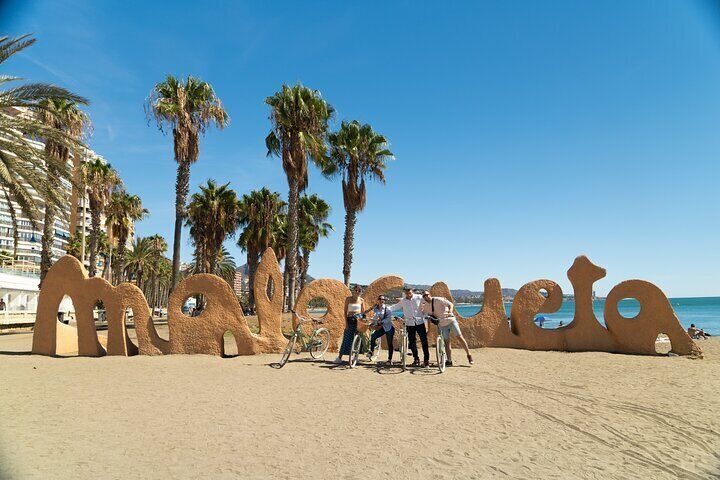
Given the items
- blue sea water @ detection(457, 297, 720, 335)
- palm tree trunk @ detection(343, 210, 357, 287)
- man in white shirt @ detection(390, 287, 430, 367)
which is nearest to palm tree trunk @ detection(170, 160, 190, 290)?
palm tree trunk @ detection(343, 210, 357, 287)

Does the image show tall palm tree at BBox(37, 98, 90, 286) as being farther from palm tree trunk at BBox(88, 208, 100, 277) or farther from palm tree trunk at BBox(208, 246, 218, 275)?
palm tree trunk at BBox(208, 246, 218, 275)

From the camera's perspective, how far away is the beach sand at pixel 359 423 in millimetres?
4734

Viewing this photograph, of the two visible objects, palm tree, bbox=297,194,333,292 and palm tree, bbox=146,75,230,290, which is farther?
palm tree, bbox=297,194,333,292

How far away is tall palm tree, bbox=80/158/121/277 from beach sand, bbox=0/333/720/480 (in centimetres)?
2601

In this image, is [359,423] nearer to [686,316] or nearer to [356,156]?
[356,156]

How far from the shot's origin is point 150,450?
5113mm

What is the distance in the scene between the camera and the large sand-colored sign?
42.3 ft

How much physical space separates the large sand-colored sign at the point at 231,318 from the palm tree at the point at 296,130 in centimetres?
1130

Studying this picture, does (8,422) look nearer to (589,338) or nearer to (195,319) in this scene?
(195,319)

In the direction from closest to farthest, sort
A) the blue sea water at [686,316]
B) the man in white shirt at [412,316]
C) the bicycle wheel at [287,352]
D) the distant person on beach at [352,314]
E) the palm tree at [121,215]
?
the man in white shirt at [412,316] < the distant person on beach at [352,314] < the bicycle wheel at [287,352] < the palm tree at [121,215] < the blue sea water at [686,316]

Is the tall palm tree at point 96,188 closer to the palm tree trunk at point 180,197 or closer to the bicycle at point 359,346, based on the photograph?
the palm tree trunk at point 180,197

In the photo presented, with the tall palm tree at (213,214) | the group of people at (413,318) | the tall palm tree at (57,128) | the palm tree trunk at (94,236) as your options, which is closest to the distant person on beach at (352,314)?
the group of people at (413,318)

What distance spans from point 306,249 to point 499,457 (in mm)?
37926

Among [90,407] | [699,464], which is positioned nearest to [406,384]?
[699,464]
